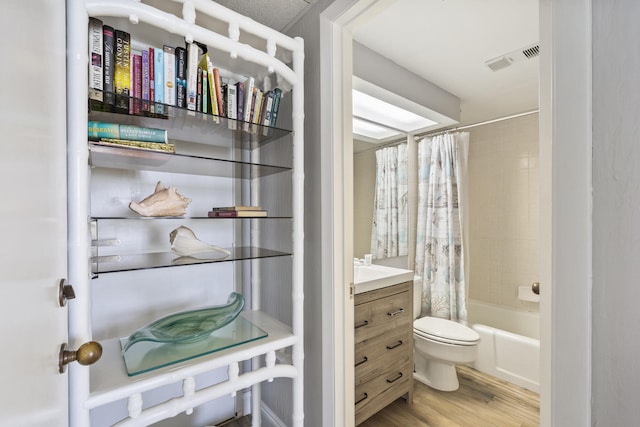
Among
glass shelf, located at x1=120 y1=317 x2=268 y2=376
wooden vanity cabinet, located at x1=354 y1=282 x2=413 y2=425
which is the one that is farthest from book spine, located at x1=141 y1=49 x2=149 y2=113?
wooden vanity cabinet, located at x1=354 y1=282 x2=413 y2=425

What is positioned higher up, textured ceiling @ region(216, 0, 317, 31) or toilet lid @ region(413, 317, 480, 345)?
textured ceiling @ region(216, 0, 317, 31)

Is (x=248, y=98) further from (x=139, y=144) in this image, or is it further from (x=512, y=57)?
(x=512, y=57)

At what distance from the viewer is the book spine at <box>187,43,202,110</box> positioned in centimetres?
110

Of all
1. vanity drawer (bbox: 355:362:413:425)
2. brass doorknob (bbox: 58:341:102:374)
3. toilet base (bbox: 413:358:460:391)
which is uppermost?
brass doorknob (bbox: 58:341:102:374)

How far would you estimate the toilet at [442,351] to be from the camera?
2055 millimetres

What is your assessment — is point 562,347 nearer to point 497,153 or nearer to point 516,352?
point 516,352

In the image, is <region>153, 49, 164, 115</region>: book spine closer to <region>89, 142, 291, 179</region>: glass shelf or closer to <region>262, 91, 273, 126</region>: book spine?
<region>89, 142, 291, 179</region>: glass shelf

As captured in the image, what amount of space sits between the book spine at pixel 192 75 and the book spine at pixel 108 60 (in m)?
0.24

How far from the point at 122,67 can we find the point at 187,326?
1018 mm

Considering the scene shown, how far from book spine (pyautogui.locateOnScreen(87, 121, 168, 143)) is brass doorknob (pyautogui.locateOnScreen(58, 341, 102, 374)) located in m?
0.68

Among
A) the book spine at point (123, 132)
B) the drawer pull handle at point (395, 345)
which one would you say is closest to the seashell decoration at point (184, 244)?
the book spine at point (123, 132)

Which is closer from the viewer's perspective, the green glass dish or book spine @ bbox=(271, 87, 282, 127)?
the green glass dish

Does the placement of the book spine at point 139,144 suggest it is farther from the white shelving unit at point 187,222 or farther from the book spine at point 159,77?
the book spine at point 159,77

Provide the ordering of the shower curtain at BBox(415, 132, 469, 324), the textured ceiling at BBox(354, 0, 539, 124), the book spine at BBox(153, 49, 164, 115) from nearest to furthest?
1. the book spine at BBox(153, 49, 164, 115)
2. the textured ceiling at BBox(354, 0, 539, 124)
3. the shower curtain at BBox(415, 132, 469, 324)
